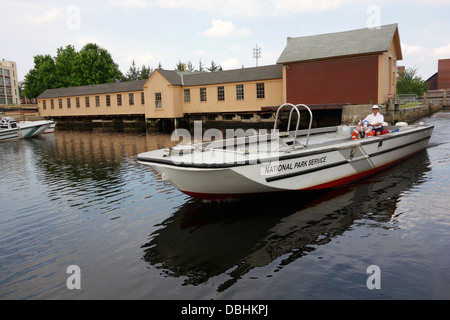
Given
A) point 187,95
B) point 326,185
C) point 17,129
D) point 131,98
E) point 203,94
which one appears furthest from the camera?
point 131,98

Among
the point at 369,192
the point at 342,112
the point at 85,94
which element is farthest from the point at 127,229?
the point at 85,94

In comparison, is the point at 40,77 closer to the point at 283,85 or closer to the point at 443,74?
the point at 283,85

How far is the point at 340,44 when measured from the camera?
85.7 ft

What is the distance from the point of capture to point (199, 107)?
36031mm

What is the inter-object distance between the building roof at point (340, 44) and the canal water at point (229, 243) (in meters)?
15.9

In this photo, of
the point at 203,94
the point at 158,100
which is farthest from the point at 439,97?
A: the point at 158,100

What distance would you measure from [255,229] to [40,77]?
70559 mm

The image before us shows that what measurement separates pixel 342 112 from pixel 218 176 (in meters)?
19.2

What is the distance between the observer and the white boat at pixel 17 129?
30188 mm

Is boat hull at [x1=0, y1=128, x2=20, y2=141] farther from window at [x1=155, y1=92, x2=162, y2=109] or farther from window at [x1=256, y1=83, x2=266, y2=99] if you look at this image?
window at [x1=256, y1=83, x2=266, y2=99]

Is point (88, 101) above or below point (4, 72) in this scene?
below

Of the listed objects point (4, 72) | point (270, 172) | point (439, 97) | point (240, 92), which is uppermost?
point (4, 72)

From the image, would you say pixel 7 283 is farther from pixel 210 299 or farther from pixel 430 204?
pixel 430 204

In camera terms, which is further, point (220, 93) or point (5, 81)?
point (5, 81)
